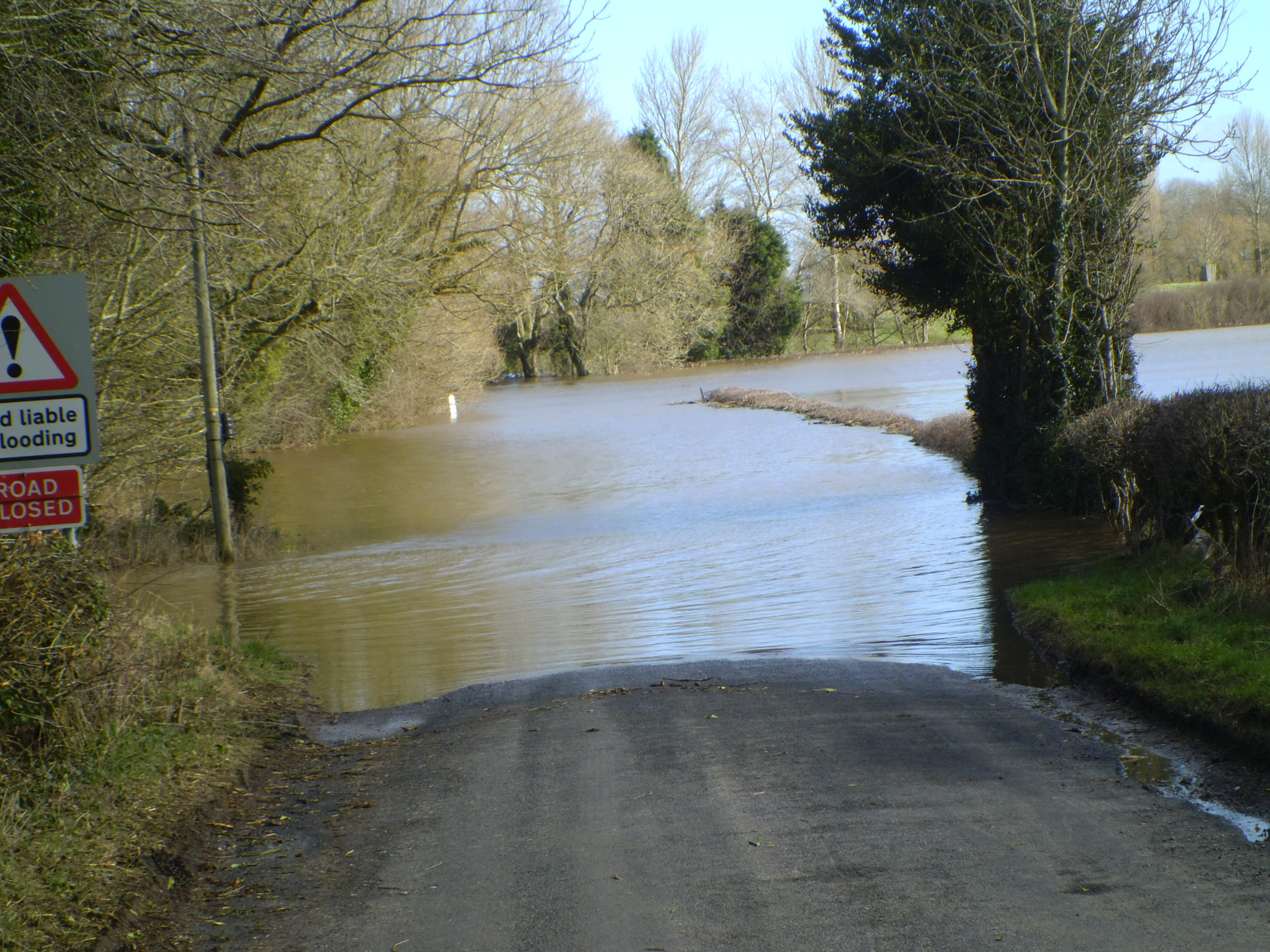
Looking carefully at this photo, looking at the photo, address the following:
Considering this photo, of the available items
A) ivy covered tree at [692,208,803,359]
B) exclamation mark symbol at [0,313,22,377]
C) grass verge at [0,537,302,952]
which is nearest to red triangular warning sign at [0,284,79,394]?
exclamation mark symbol at [0,313,22,377]

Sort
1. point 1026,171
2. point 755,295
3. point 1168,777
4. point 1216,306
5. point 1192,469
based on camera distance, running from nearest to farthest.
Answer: point 1168,777 < point 1192,469 < point 1026,171 < point 1216,306 < point 755,295

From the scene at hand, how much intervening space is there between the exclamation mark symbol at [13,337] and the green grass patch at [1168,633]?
22.0 ft

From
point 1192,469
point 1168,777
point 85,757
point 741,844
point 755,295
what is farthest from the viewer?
point 755,295

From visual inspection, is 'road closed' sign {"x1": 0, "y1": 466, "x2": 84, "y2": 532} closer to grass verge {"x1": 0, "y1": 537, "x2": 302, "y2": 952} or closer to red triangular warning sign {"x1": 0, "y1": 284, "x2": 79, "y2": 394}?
grass verge {"x1": 0, "y1": 537, "x2": 302, "y2": 952}

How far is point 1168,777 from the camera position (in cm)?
607

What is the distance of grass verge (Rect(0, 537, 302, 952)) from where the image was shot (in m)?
4.69

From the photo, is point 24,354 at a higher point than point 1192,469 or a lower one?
higher

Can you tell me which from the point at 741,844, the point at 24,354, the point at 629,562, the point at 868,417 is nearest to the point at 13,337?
the point at 24,354

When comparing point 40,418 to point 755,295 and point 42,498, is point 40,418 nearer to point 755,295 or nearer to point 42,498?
point 42,498

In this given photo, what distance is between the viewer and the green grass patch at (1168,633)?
22.3ft

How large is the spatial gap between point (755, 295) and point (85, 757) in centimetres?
7874

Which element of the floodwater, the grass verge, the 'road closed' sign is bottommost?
the floodwater

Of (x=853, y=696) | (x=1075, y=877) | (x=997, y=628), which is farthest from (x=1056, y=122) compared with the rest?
(x=1075, y=877)

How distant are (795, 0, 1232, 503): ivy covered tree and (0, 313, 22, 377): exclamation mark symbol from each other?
514 inches
